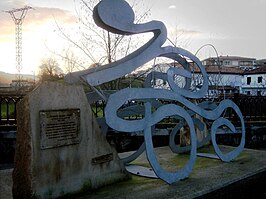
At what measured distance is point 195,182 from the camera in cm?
577

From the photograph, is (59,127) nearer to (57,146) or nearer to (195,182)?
(57,146)

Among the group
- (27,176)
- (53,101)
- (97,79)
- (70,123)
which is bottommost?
(27,176)

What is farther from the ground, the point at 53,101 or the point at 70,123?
the point at 53,101

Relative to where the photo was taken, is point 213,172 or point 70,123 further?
point 213,172

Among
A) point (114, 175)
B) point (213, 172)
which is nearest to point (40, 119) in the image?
point (114, 175)

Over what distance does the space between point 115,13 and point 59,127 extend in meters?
1.97

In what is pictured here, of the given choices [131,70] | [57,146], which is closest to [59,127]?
[57,146]

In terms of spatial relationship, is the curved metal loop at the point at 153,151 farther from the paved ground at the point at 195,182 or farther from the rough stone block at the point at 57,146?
the rough stone block at the point at 57,146

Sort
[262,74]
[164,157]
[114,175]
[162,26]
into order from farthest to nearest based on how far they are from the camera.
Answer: [262,74] → [164,157] → [162,26] → [114,175]

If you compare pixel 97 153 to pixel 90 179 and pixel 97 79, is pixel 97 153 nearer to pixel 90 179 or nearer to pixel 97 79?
pixel 90 179

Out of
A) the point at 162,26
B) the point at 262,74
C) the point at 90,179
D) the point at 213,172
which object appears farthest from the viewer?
the point at 262,74

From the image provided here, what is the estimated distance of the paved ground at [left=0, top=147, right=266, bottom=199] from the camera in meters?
5.07

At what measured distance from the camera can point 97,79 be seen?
5242 mm

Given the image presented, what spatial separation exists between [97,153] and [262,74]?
52271 millimetres
